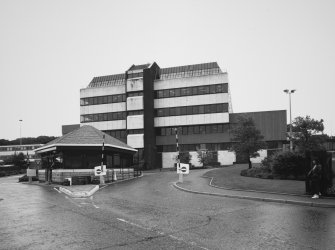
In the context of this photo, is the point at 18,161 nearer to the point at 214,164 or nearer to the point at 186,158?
the point at 186,158

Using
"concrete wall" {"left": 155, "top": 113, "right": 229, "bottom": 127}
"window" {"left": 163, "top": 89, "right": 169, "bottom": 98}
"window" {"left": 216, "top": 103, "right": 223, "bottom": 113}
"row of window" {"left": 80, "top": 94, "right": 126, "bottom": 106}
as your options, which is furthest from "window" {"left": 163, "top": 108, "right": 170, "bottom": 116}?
"window" {"left": 216, "top": 103, "right": 223, "bottom": 113}

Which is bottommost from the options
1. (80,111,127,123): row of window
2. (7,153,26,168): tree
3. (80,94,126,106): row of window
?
(7,153,26,168): tree

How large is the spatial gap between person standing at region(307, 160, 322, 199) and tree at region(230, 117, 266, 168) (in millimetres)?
17479

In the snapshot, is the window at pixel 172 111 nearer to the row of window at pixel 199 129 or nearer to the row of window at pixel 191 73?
the row of window at pixel 199 129

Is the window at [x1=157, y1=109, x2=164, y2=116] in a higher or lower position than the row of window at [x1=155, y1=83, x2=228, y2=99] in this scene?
lower

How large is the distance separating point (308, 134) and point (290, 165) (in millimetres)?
12726

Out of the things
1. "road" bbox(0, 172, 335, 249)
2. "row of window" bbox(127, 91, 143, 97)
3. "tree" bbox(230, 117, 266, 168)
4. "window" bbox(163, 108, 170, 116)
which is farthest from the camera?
"window" bbox(163, 108, 170, 116)

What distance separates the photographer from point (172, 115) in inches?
2415

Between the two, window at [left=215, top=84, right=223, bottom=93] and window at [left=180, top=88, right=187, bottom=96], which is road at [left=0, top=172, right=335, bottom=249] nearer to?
window at [left=215, top=84, right=223, bottom=93]

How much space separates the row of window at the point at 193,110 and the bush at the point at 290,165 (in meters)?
36.4

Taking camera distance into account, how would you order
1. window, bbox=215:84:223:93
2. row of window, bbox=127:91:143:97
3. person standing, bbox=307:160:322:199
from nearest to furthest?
person standing, bbox=307:160:322:199, window, bbox=215:84:223:93, row of window, bbox=127:91:143:97

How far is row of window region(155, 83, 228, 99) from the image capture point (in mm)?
58781

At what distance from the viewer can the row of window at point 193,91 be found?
58.8 meters

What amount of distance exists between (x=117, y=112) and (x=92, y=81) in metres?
14.2
